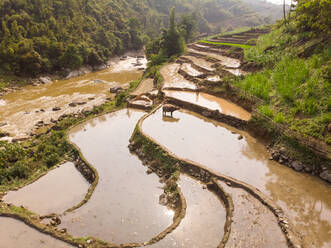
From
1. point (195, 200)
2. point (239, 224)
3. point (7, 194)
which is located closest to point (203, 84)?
point (195, 200)

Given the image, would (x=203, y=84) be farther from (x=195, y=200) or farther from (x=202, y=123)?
(x=195, y=200)

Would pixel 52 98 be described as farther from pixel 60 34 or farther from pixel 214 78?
pixel 214 78

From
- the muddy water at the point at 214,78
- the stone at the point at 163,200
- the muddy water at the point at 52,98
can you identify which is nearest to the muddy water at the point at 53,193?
the stone at the point at 163,200

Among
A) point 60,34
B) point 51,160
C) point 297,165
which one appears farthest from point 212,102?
point 60,34

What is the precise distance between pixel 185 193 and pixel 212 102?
8257 mm

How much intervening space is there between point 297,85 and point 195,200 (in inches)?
339

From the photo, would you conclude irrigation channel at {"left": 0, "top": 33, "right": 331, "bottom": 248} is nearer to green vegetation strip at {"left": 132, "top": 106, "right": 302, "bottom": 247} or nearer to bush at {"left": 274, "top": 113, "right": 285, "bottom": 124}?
green vegetation strip at {"left": 132, "top": 106, "right": 302, "bottom": 247}

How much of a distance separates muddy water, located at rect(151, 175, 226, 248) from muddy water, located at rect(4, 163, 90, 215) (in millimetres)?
4467

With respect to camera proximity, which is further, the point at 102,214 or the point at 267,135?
the point at 267,135

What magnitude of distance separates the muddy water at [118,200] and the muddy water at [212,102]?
5.50 m

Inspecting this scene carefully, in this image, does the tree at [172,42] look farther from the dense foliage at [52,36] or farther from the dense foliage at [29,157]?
the dense foliage at [29,157]

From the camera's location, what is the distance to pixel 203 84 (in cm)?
1811

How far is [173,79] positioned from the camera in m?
21.0

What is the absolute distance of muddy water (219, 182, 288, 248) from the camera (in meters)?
6.57
